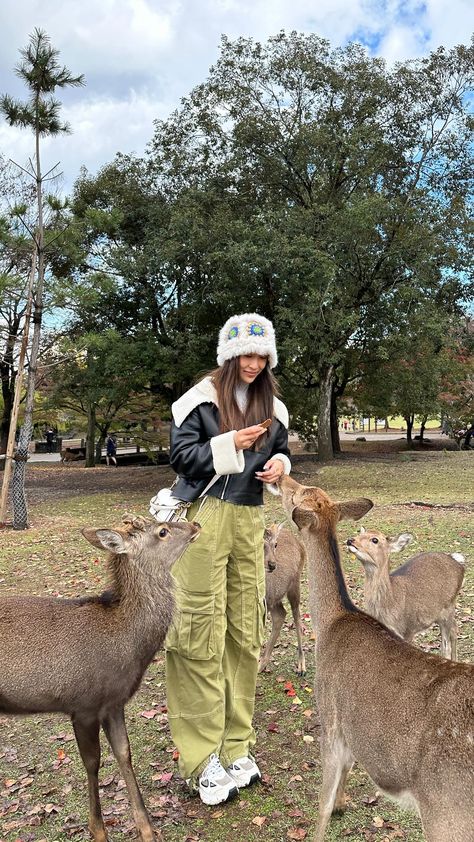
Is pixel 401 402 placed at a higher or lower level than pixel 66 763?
higher

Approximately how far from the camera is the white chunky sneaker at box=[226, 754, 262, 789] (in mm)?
3359

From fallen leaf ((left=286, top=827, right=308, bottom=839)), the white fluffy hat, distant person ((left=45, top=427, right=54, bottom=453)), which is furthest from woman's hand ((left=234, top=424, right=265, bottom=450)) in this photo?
Result: distant person ((left=45, top=427, right=54, bottom=453))

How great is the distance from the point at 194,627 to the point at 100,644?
48 cm

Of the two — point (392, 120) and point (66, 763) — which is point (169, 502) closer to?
point (66, 763)

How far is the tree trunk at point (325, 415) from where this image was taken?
2069cm

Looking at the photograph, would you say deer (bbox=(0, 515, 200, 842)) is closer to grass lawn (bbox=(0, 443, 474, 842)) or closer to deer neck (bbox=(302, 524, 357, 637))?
grass lawn (bbox=(0, 443, 474, 842))

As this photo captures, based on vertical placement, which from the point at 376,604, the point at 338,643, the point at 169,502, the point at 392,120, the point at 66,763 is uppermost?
the point at 392,120

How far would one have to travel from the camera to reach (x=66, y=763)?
12.4ft

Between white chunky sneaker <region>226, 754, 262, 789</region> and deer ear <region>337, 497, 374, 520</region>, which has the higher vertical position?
deer ear <region>337, 497, 374, 520</region>

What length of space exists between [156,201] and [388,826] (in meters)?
17.7

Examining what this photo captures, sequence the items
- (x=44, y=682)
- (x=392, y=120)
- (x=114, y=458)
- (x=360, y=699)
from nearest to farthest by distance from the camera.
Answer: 1. (x=360, y=699)
2. (x=44, y=682)
3. (x=392, y=120)
4. (x=114, y=458)

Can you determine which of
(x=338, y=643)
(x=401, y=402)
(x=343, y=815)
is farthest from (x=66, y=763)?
(x=401, y=402)

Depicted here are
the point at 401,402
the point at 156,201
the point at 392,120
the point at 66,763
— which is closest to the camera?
the point at 66,763

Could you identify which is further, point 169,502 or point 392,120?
point 392,120
